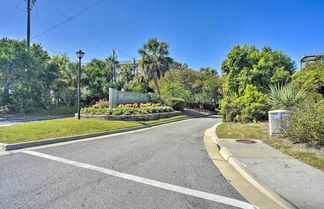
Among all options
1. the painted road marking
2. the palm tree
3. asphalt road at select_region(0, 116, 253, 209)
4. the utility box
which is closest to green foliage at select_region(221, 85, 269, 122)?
the utility box

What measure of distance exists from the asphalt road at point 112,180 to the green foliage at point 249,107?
6758mm

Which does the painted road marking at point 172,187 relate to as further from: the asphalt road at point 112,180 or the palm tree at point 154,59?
the palm tree at point 154,59

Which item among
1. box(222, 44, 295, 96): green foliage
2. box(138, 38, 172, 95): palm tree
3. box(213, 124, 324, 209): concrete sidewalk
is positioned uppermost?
box(138, 38, 172, 95): palm tree

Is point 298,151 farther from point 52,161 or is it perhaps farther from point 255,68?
point 255,68

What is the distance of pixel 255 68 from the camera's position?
41.3 feet

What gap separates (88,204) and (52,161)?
256 cm

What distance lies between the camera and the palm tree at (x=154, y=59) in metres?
24.4

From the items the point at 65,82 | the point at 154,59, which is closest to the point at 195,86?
the point at 154,59

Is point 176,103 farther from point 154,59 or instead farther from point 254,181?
point 254,181

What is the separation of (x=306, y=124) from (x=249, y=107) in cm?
538

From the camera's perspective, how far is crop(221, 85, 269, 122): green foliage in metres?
9.98

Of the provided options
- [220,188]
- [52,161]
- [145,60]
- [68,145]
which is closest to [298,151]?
[220,188]

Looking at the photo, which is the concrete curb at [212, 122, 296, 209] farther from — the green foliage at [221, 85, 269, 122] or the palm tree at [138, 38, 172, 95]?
the palm tree at [138, 38, 172, 95]

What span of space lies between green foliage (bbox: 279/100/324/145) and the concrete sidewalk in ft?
4.01
